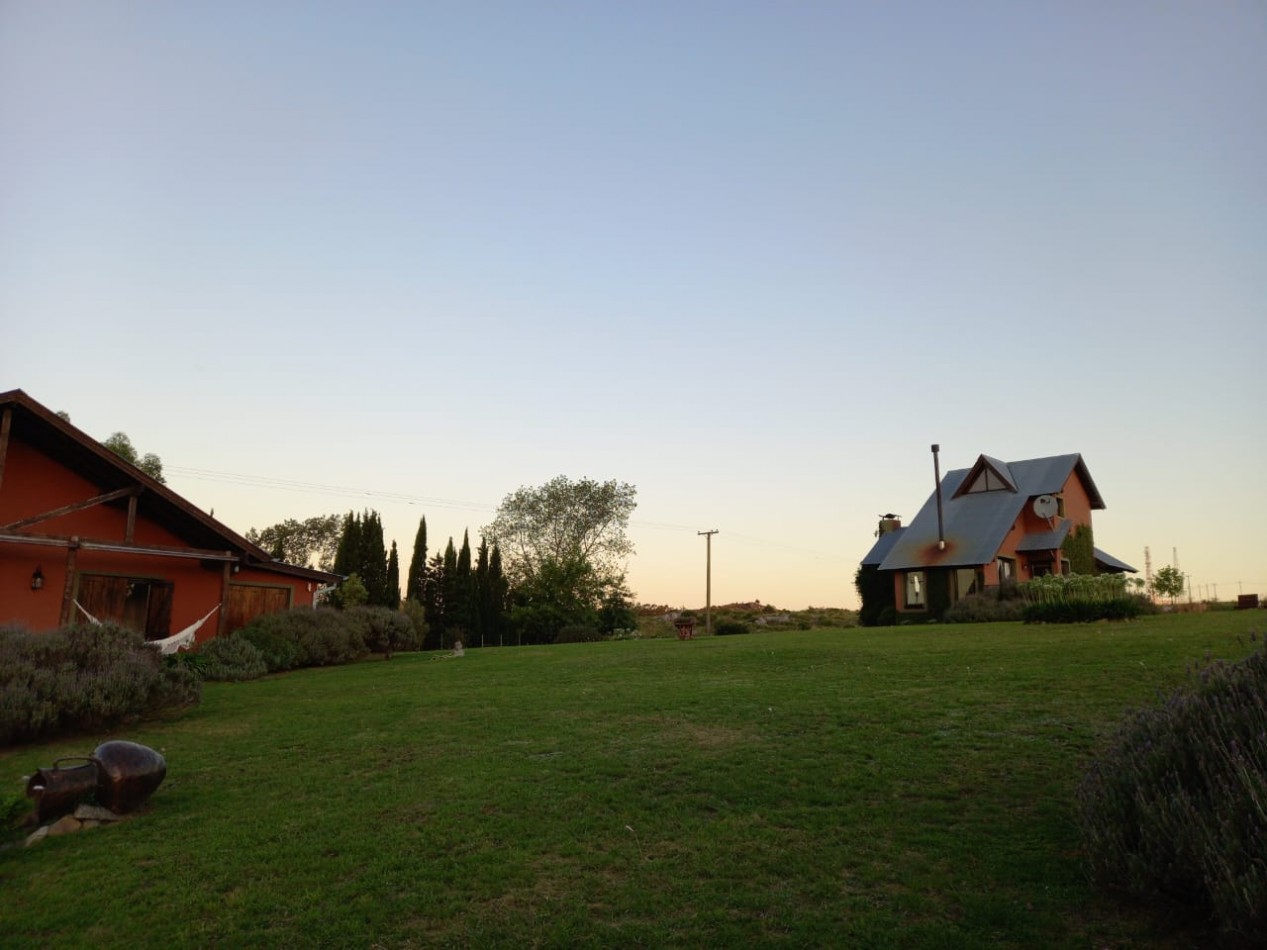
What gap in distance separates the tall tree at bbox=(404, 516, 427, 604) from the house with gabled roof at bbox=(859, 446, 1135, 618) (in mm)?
31028

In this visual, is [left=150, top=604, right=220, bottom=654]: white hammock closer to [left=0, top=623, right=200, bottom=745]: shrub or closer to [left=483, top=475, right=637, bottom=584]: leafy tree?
[left=0, top=623, right=200, bottom=745]: shrub

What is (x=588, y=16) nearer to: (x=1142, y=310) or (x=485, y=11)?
(x=485, y=11)

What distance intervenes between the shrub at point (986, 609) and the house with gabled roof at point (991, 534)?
2.70 metres

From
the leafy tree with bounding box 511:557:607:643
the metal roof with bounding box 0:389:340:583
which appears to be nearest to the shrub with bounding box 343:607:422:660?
the metal roof with bounding box 0:389:340:583

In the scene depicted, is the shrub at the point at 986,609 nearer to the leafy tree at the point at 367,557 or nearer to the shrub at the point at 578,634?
the shrub at the point at 578,634

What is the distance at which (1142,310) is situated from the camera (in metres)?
18.8

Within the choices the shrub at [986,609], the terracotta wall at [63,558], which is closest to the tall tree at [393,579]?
the terracotta wall at [63,558]

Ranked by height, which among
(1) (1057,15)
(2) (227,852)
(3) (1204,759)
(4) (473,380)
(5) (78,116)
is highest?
(1) (1057,15)

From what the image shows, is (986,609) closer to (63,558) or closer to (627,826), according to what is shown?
(627,826)

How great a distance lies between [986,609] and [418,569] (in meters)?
38.6

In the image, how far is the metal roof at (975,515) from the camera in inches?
1264

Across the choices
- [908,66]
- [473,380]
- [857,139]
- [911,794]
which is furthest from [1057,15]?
[473,380]

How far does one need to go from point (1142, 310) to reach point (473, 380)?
60.9ft

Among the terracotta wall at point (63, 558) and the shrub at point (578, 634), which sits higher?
the terracotta wall at point (63, 558)
